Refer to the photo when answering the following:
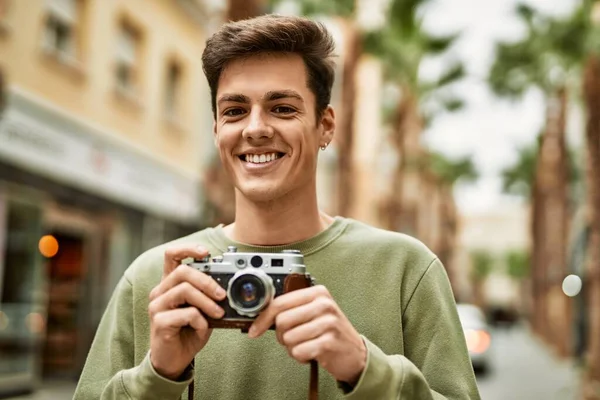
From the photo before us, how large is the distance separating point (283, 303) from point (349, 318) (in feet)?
1.18

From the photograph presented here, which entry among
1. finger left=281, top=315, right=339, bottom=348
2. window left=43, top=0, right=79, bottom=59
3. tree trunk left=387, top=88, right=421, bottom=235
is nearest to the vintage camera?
finger left=281, top=315, right=339, bottom=348

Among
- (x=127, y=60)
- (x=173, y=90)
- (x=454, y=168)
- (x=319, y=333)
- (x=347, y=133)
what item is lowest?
(x=319, y=333)

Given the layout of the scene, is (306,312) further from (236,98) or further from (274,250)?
(236,98)

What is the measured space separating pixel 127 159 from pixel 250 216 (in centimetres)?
1411

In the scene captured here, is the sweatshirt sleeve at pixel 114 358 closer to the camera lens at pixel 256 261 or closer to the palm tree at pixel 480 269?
the camera lens at pixel 256 261

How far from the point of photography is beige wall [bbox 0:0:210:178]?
39.9ft

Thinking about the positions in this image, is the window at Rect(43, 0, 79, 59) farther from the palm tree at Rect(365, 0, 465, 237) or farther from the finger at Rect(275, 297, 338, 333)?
the finger at Rect(275, 297, 338, 333)

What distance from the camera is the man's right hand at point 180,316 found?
1791 millimetres

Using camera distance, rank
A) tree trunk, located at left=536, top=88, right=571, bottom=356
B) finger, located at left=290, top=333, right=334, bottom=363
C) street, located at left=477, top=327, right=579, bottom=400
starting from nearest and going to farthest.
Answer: finger, located at left=290, top=333, right=334, bottom=363
street, located at left=477, top=327, right=579, bottom=400
tree trunk, located at left=536, top=88, right=571, bottom=356

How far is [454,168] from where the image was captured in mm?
42250

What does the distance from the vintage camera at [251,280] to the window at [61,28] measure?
469 inches

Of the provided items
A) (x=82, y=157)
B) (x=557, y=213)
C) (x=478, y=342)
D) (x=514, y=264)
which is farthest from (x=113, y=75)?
(x=514, y=264)

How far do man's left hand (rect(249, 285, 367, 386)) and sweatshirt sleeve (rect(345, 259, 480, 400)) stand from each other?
52mm

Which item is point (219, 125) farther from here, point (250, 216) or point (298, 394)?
point (298, 394)
